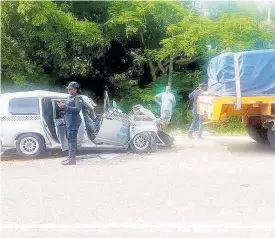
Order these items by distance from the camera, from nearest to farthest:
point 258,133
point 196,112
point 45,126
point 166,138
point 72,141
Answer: point 72,141 < point 45,126 < point 166,138 < point 258,133 < point 196,112

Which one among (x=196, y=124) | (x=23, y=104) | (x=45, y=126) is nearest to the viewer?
(x=45, y=126)

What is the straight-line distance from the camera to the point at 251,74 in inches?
368

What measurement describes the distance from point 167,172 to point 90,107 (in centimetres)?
270

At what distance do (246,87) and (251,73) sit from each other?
0.34 m

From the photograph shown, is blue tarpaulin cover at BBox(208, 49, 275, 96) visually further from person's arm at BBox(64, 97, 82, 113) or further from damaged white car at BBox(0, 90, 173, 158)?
person's arm at BBox(64, 97, 82, 113)

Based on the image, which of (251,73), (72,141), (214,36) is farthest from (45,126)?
(214,36)

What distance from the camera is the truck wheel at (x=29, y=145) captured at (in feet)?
29.1

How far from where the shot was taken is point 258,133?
1112 centimetres

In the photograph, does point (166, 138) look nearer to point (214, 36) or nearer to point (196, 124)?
point (196, 124)

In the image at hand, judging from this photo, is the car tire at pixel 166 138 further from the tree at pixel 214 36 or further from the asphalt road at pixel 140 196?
the tree at pixel 214 36

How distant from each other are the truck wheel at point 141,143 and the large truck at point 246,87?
5.05 feet

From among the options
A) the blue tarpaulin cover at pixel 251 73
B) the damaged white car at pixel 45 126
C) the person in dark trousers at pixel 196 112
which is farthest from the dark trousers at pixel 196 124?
the damaged white car at pixel 45 126

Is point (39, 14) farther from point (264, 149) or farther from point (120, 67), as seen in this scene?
point (264, 149)

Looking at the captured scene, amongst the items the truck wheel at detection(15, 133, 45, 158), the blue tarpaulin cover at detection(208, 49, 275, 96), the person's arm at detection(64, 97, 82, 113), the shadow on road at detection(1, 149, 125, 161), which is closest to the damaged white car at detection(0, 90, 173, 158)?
the truck wheel at detection(15, 133, 45, 158)
